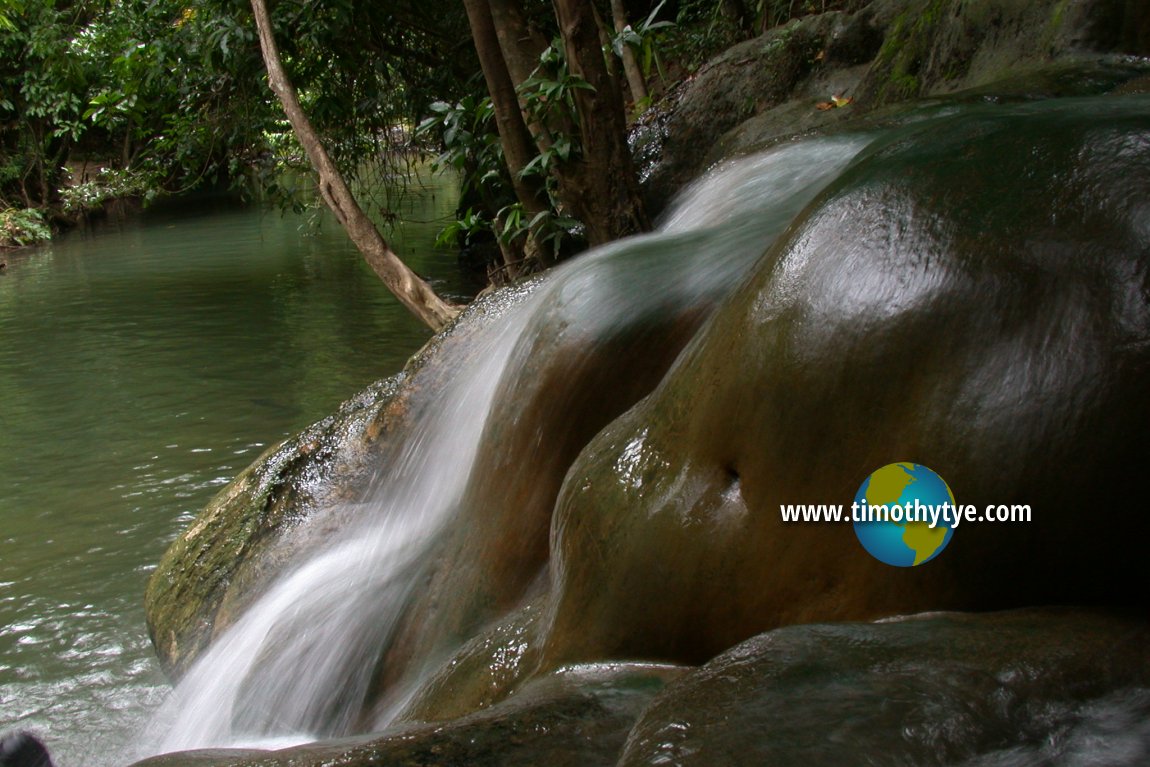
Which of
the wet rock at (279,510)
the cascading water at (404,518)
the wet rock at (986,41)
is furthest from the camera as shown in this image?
the wet rock at (986,41)

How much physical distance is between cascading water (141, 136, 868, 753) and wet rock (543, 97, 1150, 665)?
919 millimetres

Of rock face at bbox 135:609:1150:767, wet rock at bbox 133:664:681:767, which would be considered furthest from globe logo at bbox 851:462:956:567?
wet rock at bbox 133:664:681:767

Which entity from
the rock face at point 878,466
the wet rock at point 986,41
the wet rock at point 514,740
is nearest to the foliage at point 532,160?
the wet rock at point 986,41

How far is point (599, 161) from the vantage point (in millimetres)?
5898

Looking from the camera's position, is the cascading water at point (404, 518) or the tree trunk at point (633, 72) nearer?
the cascading water at point (404, 518)

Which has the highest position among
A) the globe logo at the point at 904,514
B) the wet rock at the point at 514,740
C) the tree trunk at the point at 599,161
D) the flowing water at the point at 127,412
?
the tree trunk at the point at 599,161

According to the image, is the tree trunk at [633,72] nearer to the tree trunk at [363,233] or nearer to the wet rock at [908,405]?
the tree trunk at [363,233]

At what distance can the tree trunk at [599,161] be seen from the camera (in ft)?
18.7

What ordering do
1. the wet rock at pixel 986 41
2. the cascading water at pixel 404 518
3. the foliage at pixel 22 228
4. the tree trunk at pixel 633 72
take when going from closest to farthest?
the cascading water at pixel 404 518, the wet rock at pixel 986 41, the tree trunk at pixel 633 72, the foliage at pixel 22 228

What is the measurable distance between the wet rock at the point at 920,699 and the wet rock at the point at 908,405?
23 centimetres

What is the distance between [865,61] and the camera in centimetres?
664

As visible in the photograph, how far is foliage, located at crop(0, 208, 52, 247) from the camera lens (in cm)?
1906

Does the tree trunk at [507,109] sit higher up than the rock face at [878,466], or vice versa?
the tree trunk at [507,109]

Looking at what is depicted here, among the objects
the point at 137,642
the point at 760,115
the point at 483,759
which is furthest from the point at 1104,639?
the point at 760,115
